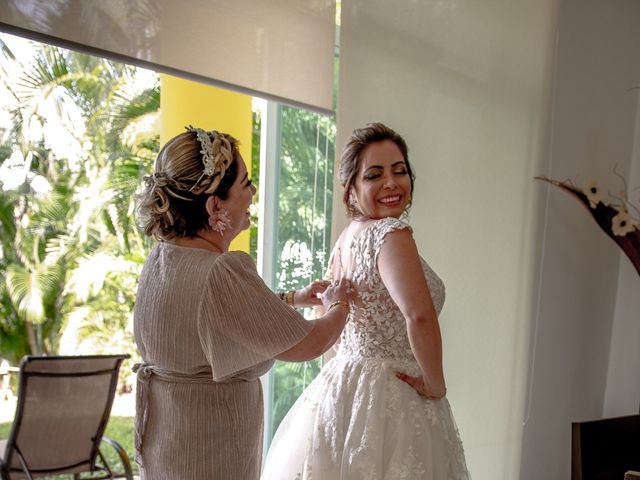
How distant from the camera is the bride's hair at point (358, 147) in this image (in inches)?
90.9

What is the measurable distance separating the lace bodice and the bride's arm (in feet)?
0.13

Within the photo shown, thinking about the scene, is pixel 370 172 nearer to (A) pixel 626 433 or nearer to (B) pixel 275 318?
(B) pixel 275 318

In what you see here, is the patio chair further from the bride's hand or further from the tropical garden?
the tropical garden

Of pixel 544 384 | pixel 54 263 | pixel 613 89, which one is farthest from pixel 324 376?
pixel 54 263

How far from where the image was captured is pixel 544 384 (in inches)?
121

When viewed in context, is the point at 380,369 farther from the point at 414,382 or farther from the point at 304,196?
the point at 304,196

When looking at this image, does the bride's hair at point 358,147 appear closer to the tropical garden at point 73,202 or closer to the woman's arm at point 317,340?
the woman's arm at point 317,340

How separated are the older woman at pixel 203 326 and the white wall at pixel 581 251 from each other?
1522mm

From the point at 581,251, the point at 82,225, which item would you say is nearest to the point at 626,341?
the point at 581,251

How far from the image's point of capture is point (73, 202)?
6.44 meters

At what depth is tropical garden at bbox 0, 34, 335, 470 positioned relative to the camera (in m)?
4.93

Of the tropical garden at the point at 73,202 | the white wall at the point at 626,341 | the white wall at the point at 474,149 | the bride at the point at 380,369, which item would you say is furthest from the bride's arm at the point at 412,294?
the tropical garden at the point at 73,202

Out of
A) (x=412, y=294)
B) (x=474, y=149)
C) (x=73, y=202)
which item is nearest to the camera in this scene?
(x=412, y=294)

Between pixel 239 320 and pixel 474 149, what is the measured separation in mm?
1589
